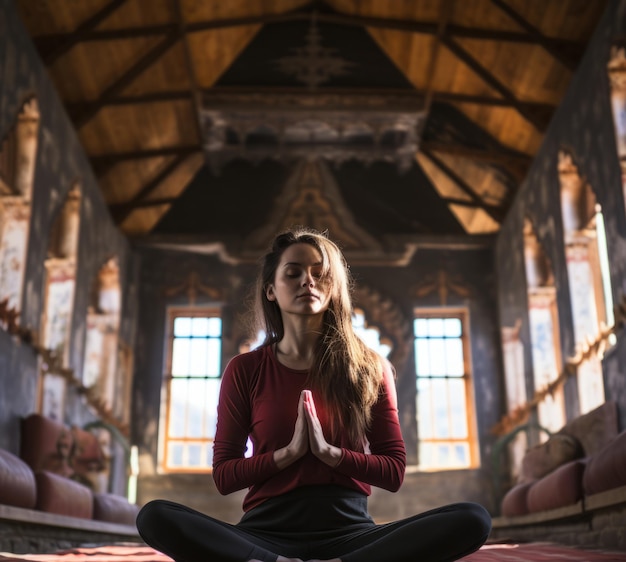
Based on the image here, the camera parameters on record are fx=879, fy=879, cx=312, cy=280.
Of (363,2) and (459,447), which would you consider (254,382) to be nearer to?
(363,2)

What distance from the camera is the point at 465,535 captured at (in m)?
2.35

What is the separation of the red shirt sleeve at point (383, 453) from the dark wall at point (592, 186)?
545 centimetres

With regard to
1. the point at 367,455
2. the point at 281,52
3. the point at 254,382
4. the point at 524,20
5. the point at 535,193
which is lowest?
the point at 367,455

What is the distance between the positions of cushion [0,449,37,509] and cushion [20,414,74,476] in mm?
1460

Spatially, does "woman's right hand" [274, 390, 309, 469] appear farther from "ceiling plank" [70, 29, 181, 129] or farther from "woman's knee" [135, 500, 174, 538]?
"ceiling plank" [70, 29, 181, 129]

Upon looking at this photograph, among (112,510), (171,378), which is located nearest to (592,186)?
(112,510)

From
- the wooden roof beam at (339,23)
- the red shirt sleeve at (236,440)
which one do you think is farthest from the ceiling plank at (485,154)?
the red shirt sleeve at (236,440)

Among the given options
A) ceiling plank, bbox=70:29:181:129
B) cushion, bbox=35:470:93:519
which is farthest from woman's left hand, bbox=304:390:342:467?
ceiling plank, bbox=70:29:181:129

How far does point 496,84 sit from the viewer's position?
33.9 ft

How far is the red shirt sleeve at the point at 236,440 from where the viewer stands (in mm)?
2525

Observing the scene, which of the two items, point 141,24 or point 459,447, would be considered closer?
point 141,24

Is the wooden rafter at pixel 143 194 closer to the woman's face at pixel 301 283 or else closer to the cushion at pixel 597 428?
the cushion at pixel 597 428

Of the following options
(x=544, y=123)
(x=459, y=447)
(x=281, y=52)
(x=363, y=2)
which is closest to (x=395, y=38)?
(x=363, y=2)

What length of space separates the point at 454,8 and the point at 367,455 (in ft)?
26.6
